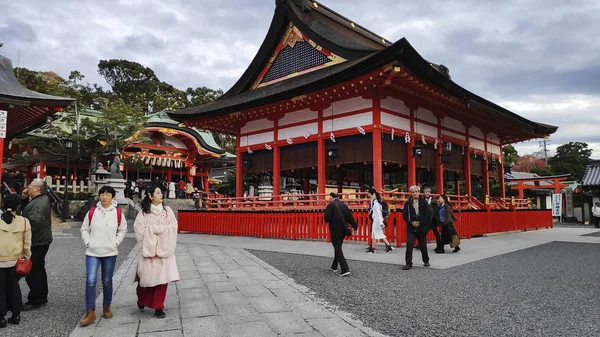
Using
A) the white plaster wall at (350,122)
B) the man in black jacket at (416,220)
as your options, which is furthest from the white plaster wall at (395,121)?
the man in black jacket at (416,220)

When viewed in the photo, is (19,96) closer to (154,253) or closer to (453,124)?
(154,253)

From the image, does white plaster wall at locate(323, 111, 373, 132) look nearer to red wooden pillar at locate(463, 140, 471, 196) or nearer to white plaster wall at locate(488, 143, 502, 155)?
red wooden pillar at locate(463, 140, 471, 196)

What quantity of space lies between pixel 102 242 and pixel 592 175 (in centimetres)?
2679

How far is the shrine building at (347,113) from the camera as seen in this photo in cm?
1194

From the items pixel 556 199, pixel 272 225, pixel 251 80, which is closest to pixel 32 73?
pixel 251 80

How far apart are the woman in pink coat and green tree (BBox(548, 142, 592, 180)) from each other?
54.9 m

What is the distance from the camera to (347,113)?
1307cm

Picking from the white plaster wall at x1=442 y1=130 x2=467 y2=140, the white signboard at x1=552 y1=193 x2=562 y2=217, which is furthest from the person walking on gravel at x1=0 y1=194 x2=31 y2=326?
the white signboard at x1=552 y1=193 x2=562 y2=217

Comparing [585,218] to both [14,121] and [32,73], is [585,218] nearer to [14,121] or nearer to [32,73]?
[14,121]

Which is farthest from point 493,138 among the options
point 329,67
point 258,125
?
point 258,125

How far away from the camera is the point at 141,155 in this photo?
28.8 meters

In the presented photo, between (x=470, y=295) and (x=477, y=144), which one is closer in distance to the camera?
(x=470, y=295)

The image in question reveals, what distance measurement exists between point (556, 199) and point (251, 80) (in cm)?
2426

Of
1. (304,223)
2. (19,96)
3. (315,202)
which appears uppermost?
(19,96)
